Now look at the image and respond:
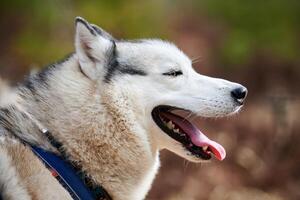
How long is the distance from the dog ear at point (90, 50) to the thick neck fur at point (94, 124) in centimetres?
5

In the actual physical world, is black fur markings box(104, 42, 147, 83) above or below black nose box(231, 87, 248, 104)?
above

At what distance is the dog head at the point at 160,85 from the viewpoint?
4.32 metres

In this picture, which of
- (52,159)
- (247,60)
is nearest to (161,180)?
(52,159)

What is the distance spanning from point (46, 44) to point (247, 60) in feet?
15.8

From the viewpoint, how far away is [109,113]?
419cm

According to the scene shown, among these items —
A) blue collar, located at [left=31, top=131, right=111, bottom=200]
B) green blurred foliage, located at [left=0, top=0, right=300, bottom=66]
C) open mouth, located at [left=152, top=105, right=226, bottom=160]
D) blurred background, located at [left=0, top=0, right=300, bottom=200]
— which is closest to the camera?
blue collar, located at [left=31, top=131, right=111, bottom=200]

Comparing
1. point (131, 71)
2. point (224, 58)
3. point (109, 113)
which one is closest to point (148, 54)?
point (131, 71)

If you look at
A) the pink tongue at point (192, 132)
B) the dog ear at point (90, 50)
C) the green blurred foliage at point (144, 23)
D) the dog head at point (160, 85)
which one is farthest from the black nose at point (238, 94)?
the green blurred foliage at point (144, 23)

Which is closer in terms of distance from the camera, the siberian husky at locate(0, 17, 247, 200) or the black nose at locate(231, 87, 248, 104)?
the siberian husky at locate(0, 17, 247, 200)

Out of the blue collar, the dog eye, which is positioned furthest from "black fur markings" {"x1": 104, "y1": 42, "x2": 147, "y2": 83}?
the blue collar

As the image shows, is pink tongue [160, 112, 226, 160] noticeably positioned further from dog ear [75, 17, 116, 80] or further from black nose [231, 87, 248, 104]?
dog ear [75, 17, 116, 80]

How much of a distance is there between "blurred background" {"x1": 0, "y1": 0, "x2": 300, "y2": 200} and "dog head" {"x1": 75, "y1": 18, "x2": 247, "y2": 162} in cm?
418

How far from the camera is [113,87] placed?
427 cm

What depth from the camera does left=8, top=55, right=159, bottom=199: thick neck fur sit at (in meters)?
4.10
